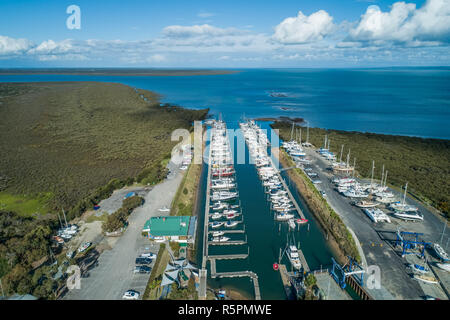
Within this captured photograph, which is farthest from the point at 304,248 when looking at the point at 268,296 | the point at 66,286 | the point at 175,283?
the point at 66,286

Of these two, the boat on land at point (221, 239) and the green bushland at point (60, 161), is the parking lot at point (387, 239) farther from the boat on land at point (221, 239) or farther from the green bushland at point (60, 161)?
the green bushland at point (60, 161)

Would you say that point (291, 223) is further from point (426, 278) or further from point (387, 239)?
point (426, 278)

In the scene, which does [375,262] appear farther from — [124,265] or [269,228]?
[124,265]

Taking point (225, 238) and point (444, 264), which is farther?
point (225, 238)

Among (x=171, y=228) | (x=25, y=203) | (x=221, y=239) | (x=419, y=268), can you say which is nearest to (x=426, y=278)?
(x=419, y=268)

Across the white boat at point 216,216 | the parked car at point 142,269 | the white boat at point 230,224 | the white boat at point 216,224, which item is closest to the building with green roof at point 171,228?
the white boat at point 216,224
